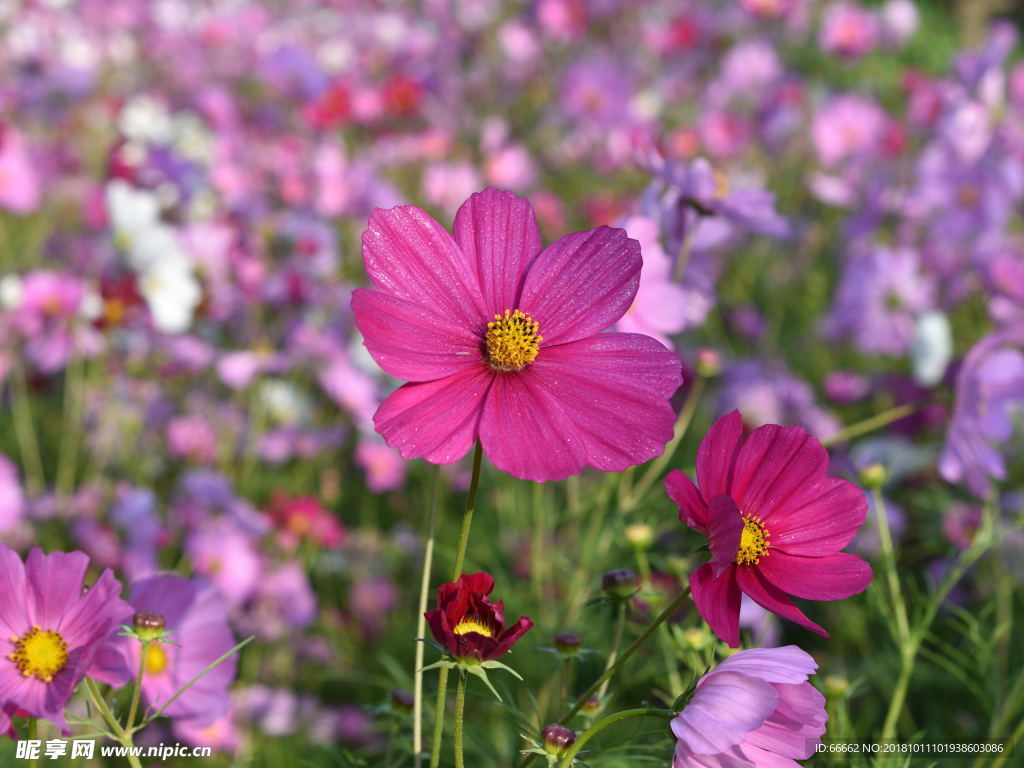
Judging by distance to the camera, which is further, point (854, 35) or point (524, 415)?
point (854, 35)

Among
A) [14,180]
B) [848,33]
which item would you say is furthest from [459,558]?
[848,33]

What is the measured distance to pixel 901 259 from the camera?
2357 millimetres

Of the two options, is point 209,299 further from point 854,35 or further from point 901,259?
point 854,35

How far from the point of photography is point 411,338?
0.58 meters

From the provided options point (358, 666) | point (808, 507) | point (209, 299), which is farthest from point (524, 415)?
point (209, 299)

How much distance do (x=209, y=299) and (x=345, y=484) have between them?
0.50 meters

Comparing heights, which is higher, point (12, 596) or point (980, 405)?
point (980, 405)

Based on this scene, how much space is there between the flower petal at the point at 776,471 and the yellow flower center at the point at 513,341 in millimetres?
138

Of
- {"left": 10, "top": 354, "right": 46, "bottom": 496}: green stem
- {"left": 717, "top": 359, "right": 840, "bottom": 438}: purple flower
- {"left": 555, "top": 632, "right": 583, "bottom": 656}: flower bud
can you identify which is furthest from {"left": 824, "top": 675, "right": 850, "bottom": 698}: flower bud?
{"left": 10, "top": 354, "right": 46, "bottom": 496}: green stem

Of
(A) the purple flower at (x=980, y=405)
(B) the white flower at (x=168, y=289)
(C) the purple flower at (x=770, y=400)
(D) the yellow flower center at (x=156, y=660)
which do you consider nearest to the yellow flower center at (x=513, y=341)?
(D) the yellow flower center at (x=156, y=660)

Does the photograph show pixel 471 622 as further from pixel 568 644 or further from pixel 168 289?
pixel 168 289

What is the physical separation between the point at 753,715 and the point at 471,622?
0.50 ft

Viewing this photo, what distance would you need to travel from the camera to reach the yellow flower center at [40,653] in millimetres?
586

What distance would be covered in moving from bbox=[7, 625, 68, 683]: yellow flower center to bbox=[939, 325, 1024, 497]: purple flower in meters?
0.94
